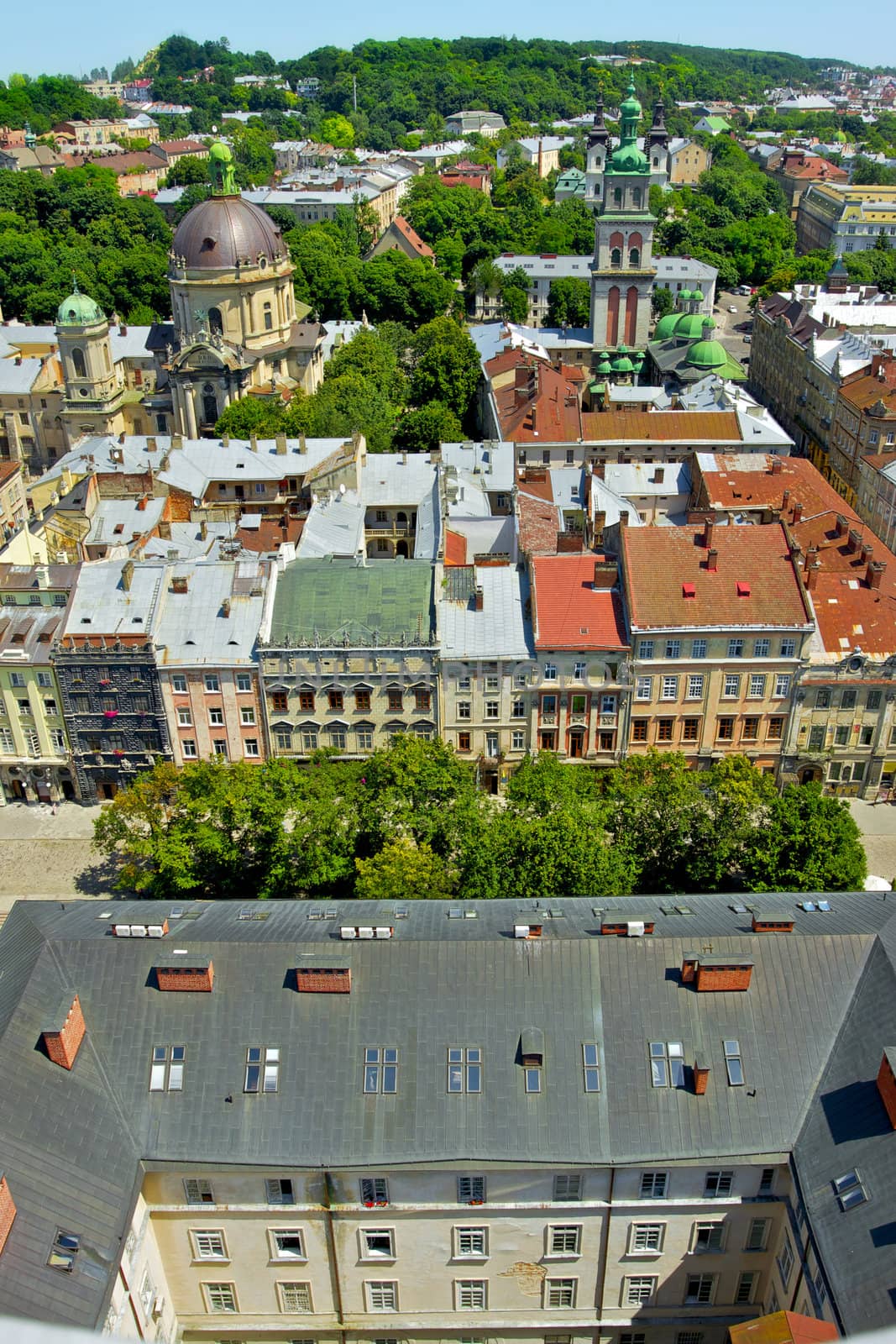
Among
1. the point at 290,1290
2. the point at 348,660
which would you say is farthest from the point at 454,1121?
the point at 348,660

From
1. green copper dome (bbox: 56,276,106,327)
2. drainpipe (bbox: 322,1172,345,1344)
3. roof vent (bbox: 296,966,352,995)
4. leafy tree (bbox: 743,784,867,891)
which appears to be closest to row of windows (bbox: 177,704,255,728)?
leafy tree (bbox: 743,784,867,891)

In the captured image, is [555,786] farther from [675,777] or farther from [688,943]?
[688,943]

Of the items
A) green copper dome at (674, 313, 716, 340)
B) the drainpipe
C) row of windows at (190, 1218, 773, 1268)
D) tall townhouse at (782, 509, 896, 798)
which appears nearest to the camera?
the drainpipe

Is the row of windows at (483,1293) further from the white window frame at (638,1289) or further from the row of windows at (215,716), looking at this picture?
the row of windows at (215,716)

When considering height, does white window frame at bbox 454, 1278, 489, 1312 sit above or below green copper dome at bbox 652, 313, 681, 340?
below

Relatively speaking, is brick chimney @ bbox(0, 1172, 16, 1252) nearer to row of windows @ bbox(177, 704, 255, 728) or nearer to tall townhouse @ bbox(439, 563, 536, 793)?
row of windows @ bbox(177, 704, 255, 728)

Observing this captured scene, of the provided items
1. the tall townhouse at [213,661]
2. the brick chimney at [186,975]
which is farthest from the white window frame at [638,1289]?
the tall townhouse at [213,661]

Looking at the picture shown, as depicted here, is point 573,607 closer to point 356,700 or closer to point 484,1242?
point 356,700
